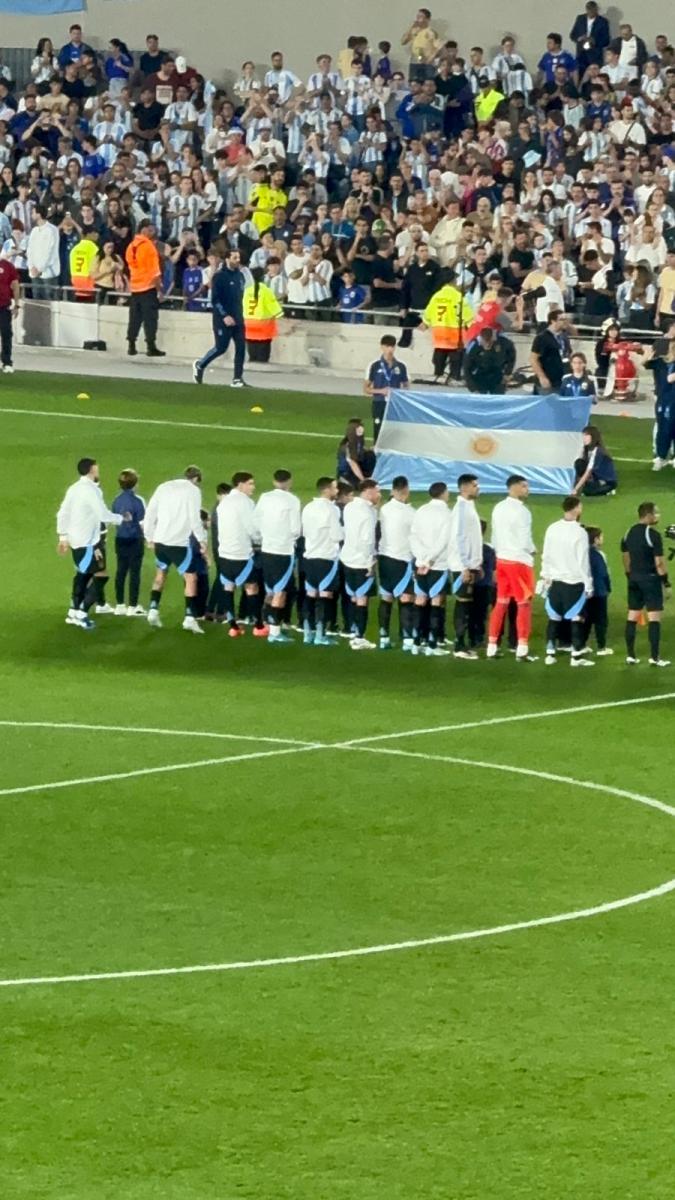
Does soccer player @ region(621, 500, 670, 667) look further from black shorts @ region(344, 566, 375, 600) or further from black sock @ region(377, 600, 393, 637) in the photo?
black shorts @ region(344, 566, 375, 600)

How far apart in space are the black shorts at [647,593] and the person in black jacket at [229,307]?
55.0 ft

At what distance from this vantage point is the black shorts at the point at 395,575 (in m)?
24.1

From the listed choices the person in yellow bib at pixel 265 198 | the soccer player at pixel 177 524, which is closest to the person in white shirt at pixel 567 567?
the soccer player at pixel 177 524

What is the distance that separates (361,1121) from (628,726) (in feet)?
31.3

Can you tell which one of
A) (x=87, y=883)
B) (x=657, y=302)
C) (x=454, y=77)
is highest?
(x=454, y=77)

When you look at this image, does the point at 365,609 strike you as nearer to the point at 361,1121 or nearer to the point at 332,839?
the point at 332,839

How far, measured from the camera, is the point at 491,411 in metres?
32.1

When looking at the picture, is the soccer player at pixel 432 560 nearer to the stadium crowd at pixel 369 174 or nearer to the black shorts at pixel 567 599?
the black shorts at pixel 567 599

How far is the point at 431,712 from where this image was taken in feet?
72.2

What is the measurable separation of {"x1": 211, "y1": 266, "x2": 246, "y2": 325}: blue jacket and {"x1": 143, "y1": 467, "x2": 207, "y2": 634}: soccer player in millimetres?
14488

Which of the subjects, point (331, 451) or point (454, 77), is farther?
point (454, 77)

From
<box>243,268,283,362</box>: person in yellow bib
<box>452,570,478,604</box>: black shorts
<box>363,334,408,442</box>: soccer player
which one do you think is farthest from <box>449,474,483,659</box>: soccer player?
<box>243,268,283,362</box>: person in yellow bib

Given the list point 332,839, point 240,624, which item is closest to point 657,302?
point 240,624

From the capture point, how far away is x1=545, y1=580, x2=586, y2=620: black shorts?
911 inches
